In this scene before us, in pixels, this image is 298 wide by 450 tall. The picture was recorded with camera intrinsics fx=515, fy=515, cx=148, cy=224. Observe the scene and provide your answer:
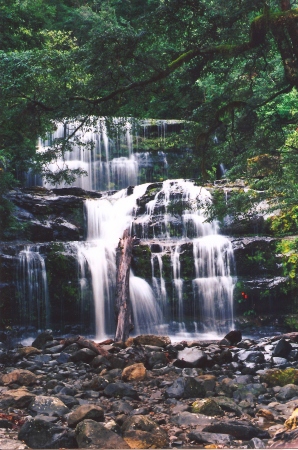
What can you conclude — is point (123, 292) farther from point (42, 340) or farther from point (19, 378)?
point (19, 378)

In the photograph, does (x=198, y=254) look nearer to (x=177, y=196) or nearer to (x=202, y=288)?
(x=202, y=288)

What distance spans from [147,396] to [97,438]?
1.95 m

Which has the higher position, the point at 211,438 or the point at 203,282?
the point at 203,282

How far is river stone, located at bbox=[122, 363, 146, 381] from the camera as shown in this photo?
22.3 ft

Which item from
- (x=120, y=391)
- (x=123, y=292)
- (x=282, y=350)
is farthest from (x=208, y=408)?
(x=123, y=292)

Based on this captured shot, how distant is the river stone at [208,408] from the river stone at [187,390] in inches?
26.0

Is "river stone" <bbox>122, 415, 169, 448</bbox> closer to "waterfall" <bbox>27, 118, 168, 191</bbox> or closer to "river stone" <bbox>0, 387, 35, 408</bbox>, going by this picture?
"river stone" <bbox>0, 387, 35, 408</bbox>

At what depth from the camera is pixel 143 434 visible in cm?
424

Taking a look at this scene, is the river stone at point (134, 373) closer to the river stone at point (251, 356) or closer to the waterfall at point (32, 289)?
the river stone at point (251, 356)

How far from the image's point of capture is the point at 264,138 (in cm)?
831

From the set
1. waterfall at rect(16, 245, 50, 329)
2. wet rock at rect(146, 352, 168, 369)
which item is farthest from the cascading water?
wet rock at rect(146, 352, 168, 369)

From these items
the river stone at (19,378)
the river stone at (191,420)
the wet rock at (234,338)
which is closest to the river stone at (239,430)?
the river stone at (191,420)

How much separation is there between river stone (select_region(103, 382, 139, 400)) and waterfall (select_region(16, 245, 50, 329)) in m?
6.75

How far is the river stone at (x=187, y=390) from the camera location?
5832 mm
